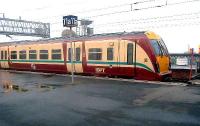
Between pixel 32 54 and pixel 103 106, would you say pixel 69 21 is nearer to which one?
pixel 103 106

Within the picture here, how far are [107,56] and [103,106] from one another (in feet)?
30.9

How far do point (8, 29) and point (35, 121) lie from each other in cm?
5240

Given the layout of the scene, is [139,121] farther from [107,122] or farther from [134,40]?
[134,40]

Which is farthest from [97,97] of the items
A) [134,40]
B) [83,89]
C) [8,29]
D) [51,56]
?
[8,29]

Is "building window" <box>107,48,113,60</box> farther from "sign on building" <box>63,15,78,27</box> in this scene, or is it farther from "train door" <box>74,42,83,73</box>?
"sign on building" <box>63,15,78,27</box>

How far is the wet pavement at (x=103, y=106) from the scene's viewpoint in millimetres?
7867

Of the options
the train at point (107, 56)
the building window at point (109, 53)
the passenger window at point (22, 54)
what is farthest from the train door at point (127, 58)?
the passenger window at point (22, 54)

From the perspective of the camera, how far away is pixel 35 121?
26.3 feet

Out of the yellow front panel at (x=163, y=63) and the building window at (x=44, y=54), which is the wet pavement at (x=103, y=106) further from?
the building window at (x=44, y=54)

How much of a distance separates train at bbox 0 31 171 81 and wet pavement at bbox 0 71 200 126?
3.68 metres

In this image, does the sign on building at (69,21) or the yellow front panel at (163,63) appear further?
the yellow front panel at (163,63)

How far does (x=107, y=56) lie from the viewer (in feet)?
61.8

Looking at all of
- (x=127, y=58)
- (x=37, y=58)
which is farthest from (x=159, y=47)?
(x=37, y=58)

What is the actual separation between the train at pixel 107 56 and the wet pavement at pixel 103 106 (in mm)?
3679
